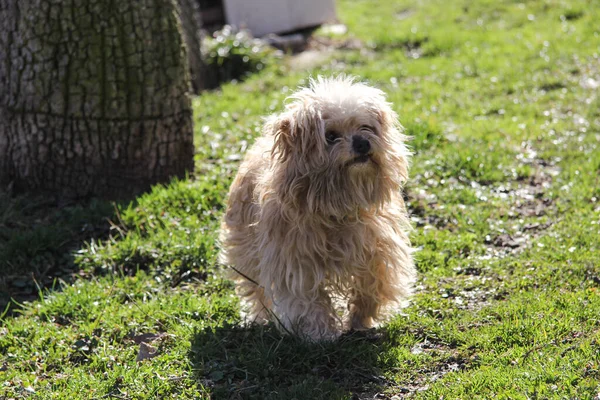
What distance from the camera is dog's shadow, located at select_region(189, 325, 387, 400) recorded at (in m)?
4.28

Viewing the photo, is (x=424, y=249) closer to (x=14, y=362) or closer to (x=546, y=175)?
(x=546, y=175)

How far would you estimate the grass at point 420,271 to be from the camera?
4.41m

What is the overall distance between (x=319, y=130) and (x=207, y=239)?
192 cm

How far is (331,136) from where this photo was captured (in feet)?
14.7

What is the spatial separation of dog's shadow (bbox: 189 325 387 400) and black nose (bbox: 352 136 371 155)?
1.09 metres

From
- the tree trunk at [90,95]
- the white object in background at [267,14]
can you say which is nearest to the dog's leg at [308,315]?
the tree trunk at [90,95]

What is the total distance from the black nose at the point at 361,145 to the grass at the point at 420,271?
1094mm

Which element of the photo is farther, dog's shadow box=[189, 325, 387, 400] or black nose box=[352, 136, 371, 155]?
black nose box=[352, 136, 371, 155]

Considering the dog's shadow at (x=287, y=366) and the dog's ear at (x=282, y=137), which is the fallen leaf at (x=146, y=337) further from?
the dog's ear at (x=282, y=137)

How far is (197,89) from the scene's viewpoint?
9.66m

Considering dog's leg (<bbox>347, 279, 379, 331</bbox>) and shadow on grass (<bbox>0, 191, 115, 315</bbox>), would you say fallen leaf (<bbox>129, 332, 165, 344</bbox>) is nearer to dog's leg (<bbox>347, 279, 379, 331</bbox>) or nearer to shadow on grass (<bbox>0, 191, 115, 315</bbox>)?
shadow on grass (<bbox>0, 191, 115, 315</bbox>)

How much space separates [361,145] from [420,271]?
153 cm

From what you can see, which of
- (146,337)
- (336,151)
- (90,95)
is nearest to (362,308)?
(336,151)

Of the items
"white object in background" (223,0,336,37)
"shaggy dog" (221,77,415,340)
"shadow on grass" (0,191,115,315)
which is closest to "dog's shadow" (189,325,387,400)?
"shaggy dog" (221,77,415,340)
